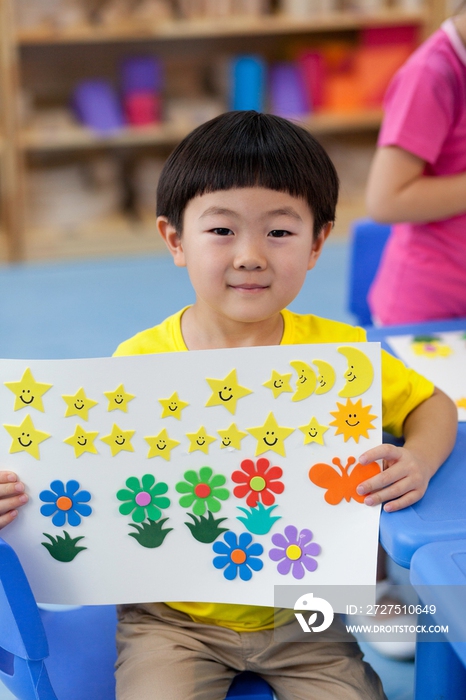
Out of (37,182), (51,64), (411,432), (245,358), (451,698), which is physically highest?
(51,64)

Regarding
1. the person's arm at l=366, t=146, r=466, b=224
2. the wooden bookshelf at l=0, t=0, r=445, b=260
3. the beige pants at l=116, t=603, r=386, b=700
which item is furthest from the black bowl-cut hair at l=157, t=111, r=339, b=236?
the wooden bookshelf at l=0, t=0, r=445, b=260

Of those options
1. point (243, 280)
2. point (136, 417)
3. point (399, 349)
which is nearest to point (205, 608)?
point (136, 417)

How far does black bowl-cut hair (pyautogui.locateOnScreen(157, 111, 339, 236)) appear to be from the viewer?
0.96m

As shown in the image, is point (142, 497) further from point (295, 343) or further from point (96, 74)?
point (96, 74)

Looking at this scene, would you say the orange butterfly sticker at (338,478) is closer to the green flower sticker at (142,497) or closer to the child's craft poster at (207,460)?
the child's craft poster at (207,460)

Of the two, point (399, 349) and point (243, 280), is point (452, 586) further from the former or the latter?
point (399, 349)

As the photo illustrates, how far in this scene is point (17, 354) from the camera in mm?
2574

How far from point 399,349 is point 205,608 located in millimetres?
499

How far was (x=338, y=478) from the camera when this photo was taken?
896mm

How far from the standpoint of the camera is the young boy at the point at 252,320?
94cm

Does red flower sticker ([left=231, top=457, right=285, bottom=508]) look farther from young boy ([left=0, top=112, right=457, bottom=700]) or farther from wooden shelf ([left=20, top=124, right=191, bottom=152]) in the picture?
wooden shelf ([left=20, top=124, right=191, bottom=152])

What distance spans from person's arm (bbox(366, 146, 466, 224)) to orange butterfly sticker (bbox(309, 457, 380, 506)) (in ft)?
2.06

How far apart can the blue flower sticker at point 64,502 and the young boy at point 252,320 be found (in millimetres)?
170

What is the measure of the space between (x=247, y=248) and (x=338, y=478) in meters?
0.28
